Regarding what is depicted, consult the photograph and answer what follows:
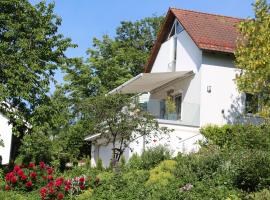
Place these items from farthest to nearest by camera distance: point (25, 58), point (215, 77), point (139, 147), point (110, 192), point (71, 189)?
1. point (215, 77)
2. point (139, 147)
3. point (25, 58)
4. point (71, 189)
5. point (110, 192)

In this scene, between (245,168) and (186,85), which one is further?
(186,85)

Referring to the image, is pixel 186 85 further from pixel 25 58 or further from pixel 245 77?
pixel 25 58

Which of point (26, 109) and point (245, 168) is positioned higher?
point (26, 109)

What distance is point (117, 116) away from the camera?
23969 millimetres

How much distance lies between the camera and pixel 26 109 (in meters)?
23.9

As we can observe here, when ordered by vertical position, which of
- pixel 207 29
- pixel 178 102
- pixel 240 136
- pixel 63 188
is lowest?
pixel 63 188

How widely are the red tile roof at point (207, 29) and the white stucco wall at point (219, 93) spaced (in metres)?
0.72

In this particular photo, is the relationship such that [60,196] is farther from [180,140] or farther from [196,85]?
[196,85]

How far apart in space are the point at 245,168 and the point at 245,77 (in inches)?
424

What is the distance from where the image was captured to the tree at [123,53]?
4831cm

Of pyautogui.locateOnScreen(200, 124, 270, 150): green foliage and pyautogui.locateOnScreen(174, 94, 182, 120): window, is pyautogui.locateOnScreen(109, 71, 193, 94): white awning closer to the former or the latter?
pyautogui.locateOnScreen(174, 94, 182, 120): window

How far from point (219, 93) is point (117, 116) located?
7.82m

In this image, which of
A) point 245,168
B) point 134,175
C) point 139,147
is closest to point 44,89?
point 139,147

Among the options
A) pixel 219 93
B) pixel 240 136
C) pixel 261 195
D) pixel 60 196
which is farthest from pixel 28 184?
pixel 219 93
